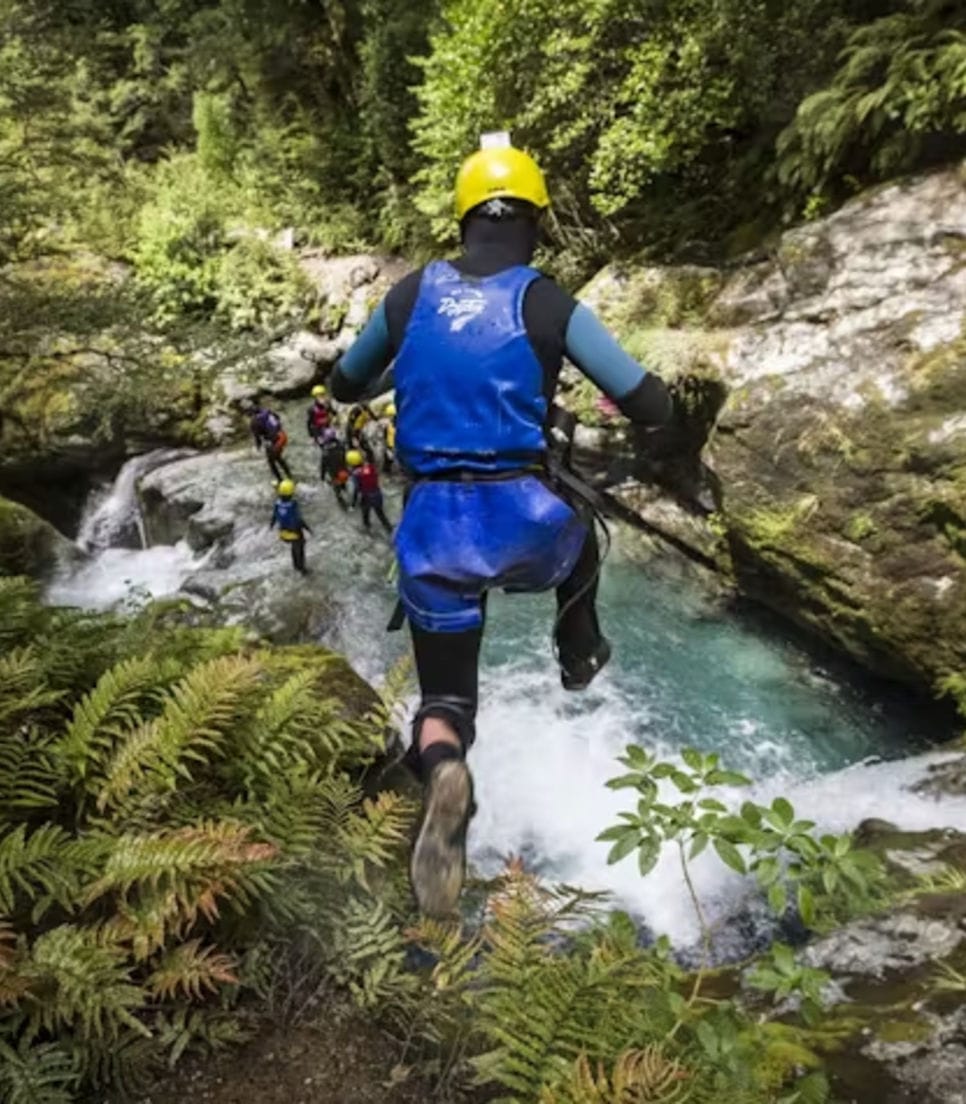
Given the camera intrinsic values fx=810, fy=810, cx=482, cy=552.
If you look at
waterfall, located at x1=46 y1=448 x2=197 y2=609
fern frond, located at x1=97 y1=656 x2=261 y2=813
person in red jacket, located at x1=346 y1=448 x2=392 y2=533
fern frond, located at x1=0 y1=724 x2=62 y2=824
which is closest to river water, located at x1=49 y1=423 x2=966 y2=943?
waterfall, located at x1=46 y1=448 x2=197 y2=609

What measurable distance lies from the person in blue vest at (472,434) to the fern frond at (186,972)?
597mm

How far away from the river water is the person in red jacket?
837mm

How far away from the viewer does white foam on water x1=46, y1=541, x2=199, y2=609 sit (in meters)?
11.5

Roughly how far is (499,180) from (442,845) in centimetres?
207

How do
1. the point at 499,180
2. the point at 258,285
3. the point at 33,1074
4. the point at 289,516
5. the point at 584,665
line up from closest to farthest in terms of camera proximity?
the point at 33,1074 < the point at 499,180 < the point at 584,665 < the point at 289,516 < the point at 258,285

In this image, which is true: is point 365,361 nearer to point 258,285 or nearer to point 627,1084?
point 627,1084

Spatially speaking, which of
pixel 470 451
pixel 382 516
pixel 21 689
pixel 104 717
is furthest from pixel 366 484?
pixel 470 451

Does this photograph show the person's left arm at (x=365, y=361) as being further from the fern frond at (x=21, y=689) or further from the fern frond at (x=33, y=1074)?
the fern frond at (x=33, y=1074)

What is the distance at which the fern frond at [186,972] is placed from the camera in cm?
224

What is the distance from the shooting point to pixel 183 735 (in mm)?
2850

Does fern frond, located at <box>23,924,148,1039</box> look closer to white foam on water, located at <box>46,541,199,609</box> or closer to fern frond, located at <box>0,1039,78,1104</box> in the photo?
fern frond, located at <box>0,1039,78,1104</box>

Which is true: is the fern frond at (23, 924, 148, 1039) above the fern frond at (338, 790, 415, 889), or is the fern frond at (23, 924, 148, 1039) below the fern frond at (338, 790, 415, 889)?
above

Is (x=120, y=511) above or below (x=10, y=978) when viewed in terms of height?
below

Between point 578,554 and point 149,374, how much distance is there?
5.70m
